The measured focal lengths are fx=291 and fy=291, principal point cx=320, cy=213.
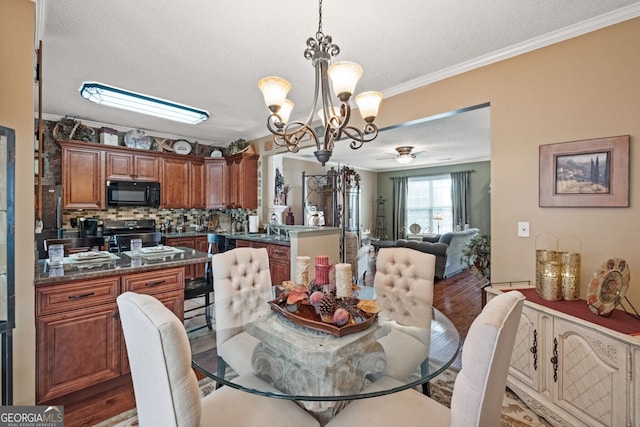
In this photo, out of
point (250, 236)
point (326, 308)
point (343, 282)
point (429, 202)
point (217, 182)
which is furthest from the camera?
point (429, 202)

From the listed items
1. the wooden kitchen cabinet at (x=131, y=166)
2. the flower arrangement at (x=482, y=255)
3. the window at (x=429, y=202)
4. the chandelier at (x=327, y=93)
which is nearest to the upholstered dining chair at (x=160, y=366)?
the chandelier at (x=327, y=93)

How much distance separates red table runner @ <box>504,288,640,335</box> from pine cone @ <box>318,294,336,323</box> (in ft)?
4.66

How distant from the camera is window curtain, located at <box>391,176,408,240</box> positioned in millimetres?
9125

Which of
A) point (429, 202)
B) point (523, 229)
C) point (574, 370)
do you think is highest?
point (429, 202)

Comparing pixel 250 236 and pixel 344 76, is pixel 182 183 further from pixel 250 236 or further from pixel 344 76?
pixel 344 76

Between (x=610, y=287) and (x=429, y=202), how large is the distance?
731 cm

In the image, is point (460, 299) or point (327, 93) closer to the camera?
point (327, 93)

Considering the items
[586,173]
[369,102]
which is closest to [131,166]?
[369,102]

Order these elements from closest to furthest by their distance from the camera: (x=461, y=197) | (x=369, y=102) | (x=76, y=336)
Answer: (x=369, y=102) < (x=76, y=336) < (x=461, y=197)

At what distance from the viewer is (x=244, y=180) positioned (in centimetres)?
517

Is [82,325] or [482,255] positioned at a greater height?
[482,255]

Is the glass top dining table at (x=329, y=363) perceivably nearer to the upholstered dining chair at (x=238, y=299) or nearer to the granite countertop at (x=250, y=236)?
the upholstered dining chair at (x=238, y=299)

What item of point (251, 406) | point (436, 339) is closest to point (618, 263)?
point (436, 339)

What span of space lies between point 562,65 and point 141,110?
4.25m
